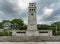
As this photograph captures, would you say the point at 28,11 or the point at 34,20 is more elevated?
the point at 28,11

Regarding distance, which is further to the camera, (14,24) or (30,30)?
(14,24)

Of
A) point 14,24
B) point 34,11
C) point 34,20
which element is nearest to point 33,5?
point 34,11

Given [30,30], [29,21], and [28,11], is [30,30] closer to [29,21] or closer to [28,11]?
[29,21]

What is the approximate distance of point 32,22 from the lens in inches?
1075

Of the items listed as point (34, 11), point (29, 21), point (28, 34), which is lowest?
point (28, 34)

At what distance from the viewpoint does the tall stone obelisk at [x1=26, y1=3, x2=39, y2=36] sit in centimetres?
2700

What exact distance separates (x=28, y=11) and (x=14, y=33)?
200 inches

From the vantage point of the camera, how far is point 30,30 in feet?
88.5

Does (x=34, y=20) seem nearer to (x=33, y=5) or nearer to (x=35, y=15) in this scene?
(x=35, y=15)

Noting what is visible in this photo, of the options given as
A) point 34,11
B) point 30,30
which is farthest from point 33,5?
point 30,30

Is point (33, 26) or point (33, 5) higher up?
point (33, 5)

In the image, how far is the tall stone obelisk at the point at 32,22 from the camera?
2700 centimetres

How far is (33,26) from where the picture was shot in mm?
27219

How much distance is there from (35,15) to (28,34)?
397cm
